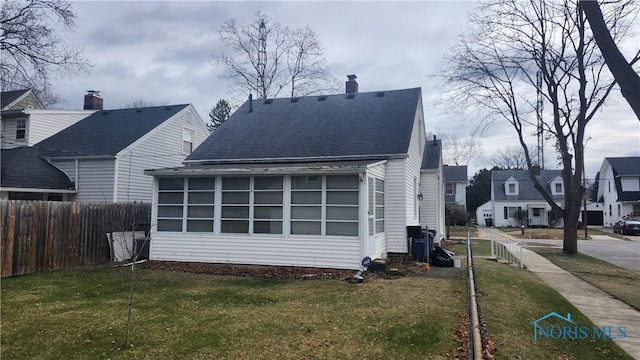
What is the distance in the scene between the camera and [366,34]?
1268cm

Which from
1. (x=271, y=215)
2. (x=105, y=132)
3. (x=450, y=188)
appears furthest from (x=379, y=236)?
(x=450, y=188)

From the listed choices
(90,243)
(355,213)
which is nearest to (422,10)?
(355,213)

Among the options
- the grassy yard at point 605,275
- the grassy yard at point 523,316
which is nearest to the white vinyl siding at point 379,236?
the grassy yard at point 523,316

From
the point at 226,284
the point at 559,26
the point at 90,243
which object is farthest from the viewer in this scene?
the point at 559,26

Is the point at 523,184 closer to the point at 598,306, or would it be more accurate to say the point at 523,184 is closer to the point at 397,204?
the point at 397,204

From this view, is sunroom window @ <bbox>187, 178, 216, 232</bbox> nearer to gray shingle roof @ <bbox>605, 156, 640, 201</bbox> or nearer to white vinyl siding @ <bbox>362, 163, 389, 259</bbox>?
white vinyl siding @ <bbox>362, 163, 389, 259</bbox>

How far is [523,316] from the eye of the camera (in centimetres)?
694

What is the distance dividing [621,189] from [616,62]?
44215mm

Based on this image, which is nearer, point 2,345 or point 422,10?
point 2,345

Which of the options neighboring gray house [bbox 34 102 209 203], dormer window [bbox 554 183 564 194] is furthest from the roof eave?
dormer window [bbox 554 183 564 194]

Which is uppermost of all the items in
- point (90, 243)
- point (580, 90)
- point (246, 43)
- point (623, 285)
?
A: point (246, 43)

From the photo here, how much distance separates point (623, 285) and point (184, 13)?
14.6 m

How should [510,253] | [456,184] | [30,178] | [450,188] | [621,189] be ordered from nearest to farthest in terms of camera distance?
[30,178] < [510,253] < [621,189] < [450,188] < [456,184]

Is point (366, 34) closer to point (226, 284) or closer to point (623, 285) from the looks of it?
point (226, 284)
